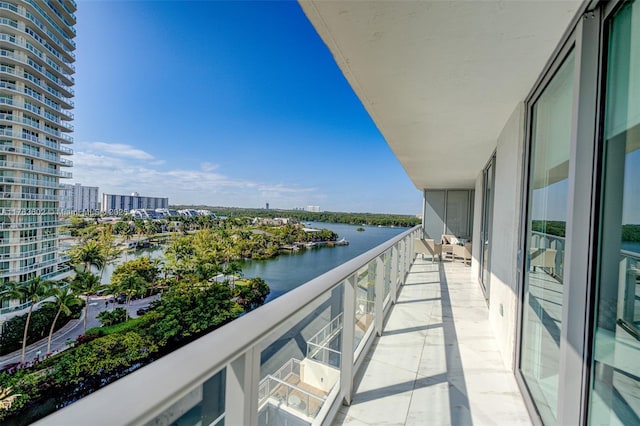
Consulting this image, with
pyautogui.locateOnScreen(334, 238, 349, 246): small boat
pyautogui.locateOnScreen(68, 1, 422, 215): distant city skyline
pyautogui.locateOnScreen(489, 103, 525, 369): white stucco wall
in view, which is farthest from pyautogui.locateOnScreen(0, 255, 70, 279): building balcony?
pyautogui.locateOnScreen(334, 238, 349, 246): small boat

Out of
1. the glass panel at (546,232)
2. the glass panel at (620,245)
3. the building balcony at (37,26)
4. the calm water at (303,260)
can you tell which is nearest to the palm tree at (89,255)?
the calm water at (303,260)

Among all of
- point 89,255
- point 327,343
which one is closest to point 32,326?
point 89,255

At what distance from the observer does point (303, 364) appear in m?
1.60

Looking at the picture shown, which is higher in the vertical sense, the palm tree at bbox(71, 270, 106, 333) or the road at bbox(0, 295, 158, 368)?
the palm tree at bbox(71, 270, 106, 333)

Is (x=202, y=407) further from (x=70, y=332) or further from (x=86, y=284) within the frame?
(x=70, y=332)

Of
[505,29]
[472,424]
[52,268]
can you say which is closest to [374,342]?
[472,424]

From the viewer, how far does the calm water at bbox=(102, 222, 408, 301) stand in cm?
1326

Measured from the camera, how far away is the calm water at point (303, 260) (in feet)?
43.5

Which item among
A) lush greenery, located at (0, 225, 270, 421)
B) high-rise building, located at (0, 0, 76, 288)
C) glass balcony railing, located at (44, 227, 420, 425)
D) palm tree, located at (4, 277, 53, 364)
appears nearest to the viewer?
glass balcony railing, located at (44, 227, 420, 425)

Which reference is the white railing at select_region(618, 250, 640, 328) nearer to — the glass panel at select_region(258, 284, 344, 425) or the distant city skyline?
the glass panel at select_region(258, 284, 344, 425)

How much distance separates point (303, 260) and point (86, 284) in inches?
452

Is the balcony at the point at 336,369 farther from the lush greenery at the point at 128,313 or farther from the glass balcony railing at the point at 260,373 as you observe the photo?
the lush greenery at the point at 128,313

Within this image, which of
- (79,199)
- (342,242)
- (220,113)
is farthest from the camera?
(220,113)

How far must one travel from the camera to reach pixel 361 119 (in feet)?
68.6
